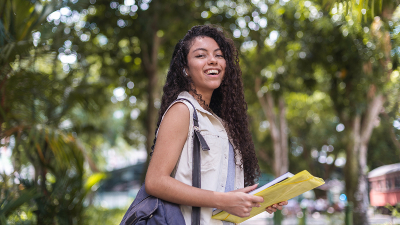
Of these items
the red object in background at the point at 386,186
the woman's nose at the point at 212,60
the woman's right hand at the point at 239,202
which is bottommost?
the red object in background at the point at 386,186

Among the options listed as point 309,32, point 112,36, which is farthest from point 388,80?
point 112,36

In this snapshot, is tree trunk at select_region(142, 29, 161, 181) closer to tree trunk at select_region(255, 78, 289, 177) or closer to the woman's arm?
tree trunk at select_region(255, 78, 289, 177)

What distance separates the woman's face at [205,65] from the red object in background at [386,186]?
377 centimetres

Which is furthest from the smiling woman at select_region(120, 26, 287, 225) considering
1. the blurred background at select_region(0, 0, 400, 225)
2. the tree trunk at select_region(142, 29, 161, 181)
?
the tree trunk at select_region(142, 29, 161, 181)

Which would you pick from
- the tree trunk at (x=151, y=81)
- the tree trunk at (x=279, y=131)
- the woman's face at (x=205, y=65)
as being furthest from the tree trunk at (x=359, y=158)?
the woman's face at (x=205, y=65)

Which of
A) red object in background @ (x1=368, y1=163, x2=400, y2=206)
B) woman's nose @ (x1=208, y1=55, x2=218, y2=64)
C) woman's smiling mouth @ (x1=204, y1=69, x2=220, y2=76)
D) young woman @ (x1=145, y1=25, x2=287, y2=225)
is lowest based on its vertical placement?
red object in background @ (x1=368, y1=163, x2=400, y2=206)

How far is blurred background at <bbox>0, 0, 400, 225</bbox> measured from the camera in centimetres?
349

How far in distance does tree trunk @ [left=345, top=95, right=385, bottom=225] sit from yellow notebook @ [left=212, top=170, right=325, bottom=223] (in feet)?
18.1

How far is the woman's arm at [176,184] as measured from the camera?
1.24 meters

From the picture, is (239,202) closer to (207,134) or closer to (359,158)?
(207,134)

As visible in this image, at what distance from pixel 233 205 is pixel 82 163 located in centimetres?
339

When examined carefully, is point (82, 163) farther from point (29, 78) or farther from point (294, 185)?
point (294, 185)

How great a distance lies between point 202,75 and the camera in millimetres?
1547

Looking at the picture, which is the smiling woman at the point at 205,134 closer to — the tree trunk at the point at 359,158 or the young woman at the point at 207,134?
the young woman at the point at 207,134
